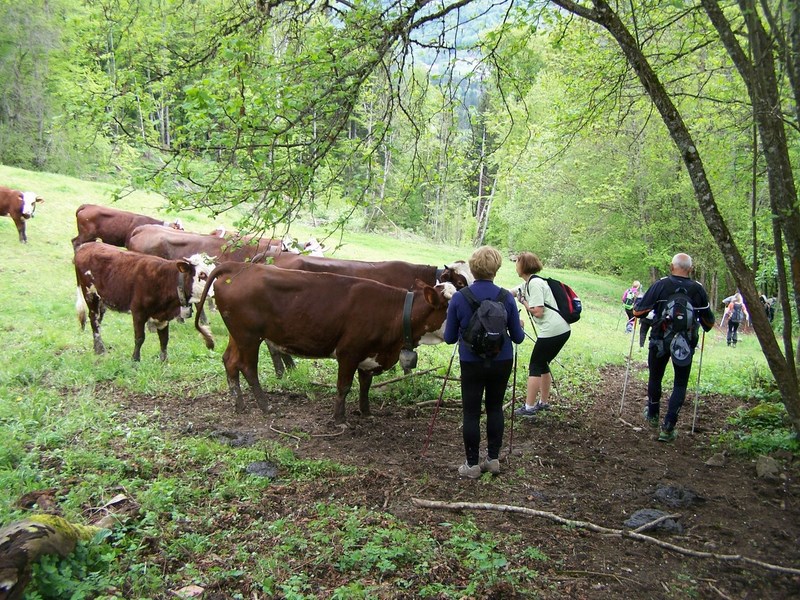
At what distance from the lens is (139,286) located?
8.96 metres

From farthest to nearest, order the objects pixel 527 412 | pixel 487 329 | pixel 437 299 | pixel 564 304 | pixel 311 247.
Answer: pixel 311 247, pixel 527 412, pixel 564 304, pixel 437 299, pixel 487 329

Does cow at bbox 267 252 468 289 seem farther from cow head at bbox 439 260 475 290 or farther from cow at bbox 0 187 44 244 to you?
cow at bbox 0 187 44 244

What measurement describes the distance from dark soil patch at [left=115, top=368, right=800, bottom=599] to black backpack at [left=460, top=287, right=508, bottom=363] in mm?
1263

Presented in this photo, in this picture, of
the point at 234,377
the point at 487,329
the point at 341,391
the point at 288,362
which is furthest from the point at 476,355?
the point at 288,362

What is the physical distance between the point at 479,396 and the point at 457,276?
347 centimetres

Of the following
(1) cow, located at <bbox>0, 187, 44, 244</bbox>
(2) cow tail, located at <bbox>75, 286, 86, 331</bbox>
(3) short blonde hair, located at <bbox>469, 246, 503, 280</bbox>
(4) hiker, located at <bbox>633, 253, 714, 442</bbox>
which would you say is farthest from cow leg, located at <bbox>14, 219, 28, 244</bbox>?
(4) hiker, located at <bbox>633, 253, 714, 442</bbox>

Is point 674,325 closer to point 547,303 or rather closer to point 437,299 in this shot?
point 547,303

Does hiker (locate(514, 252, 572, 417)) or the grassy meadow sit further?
hiker (locate(514, 252, 572, 417))

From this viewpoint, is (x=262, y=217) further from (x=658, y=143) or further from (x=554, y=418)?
(x=658, y=143)

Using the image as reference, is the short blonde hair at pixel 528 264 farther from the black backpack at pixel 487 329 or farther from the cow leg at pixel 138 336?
the cow leg at pixel 138 336

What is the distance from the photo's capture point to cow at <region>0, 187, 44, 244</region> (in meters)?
16.3

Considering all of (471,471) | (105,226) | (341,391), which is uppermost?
(105,226)

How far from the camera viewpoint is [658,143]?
2292cm

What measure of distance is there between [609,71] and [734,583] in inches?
272
